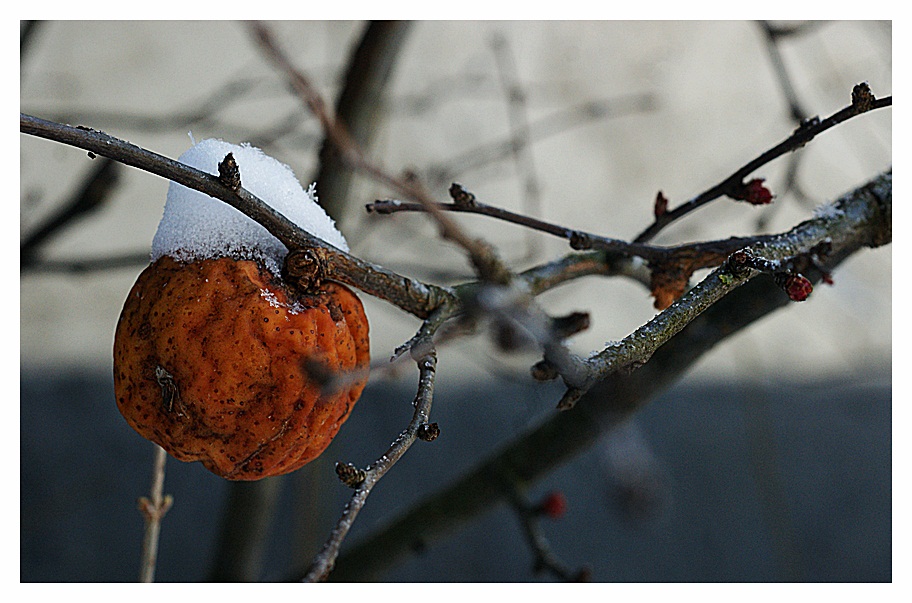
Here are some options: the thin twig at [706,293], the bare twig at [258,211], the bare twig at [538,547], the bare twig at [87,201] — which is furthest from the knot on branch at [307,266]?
the bare twig at [87,201]

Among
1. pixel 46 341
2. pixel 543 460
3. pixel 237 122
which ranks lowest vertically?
pixel 543 460

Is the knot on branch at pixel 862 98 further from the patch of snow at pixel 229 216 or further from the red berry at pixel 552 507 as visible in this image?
the red berry at pixel 552 507

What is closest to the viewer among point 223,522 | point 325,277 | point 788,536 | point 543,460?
point 325,277

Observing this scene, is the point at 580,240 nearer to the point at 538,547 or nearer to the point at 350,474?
the point at 350,474

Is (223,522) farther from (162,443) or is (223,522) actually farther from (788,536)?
(788,536)

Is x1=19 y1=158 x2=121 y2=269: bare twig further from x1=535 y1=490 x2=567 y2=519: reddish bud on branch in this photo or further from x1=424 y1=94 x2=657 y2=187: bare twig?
x1=424 y1=94 x2=657 y2=187: bare twig

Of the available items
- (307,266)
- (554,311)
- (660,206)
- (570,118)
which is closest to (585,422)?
(660,206)
